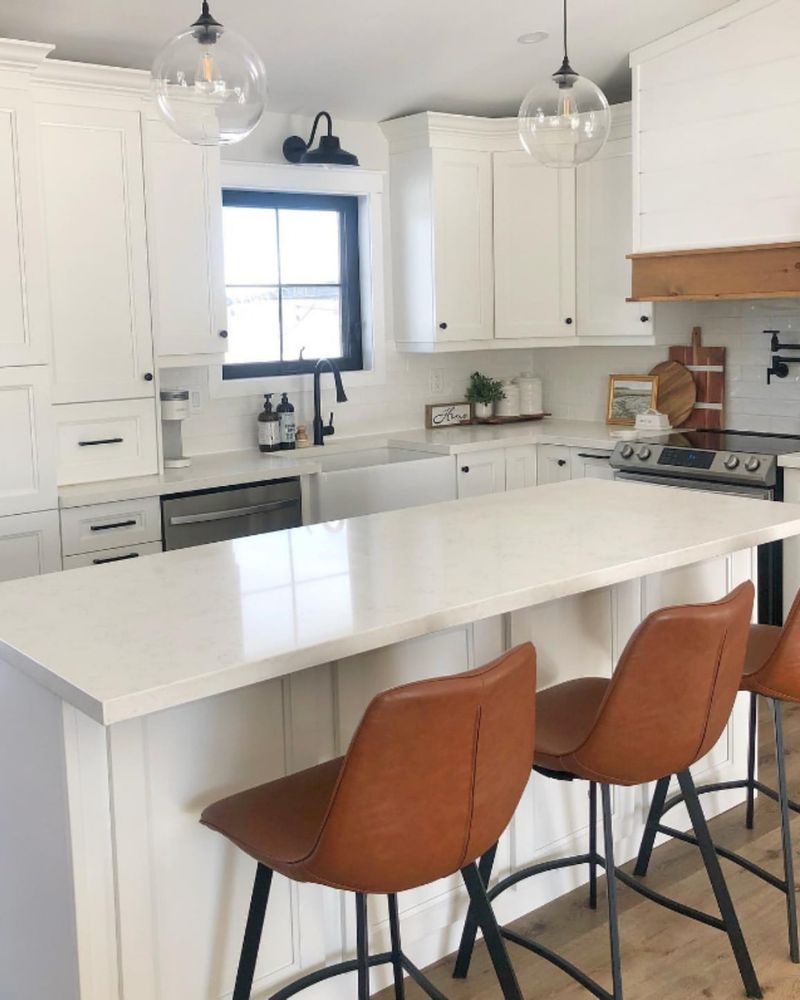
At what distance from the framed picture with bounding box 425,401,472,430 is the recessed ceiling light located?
Answer: 182cm

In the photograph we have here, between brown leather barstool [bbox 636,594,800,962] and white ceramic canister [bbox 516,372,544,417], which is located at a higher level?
white ceramic canister [bbox 516,372,544,417]

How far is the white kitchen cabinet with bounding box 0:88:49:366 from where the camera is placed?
3898mm

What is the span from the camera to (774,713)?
2.89 meters

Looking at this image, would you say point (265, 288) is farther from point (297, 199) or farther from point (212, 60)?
point (212, 60)

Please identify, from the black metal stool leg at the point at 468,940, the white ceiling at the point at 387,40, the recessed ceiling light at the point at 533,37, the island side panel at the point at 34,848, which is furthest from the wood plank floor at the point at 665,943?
the recessed ceiling light at the point at 533,37

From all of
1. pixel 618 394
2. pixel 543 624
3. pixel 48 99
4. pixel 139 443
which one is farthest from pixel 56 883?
pixel 618 394

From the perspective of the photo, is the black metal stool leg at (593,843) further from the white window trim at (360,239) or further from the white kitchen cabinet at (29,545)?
the white window trim at (360,239)

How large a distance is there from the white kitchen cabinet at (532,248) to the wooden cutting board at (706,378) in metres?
0.58

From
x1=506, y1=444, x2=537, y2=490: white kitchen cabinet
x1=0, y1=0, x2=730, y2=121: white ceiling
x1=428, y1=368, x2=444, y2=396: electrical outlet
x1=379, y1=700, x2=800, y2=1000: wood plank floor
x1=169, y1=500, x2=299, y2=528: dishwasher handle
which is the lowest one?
x1=379, y1=700, x2=800, y2=1000: wood plank floor

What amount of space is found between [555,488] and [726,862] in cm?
121

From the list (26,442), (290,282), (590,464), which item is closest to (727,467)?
(590,464)

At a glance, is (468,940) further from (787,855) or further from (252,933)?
(787,855)

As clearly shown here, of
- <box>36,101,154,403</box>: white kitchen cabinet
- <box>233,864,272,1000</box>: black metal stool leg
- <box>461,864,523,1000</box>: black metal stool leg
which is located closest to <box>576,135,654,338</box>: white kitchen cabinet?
<box>36,101,154,403</box>: white kitchen cabinet

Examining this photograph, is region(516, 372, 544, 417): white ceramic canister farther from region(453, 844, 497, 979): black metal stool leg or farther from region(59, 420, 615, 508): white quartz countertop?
region(453, 844, 497, 979): black metal stool leg
